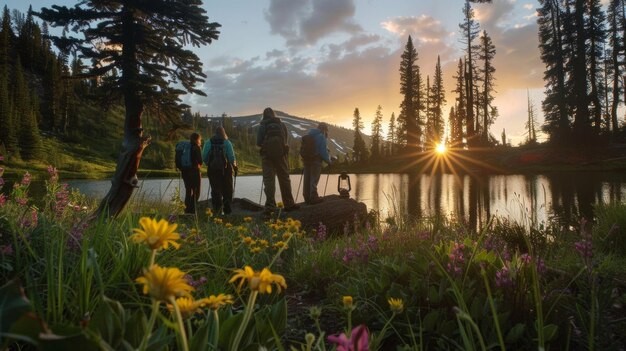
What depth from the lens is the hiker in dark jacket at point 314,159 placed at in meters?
10.9

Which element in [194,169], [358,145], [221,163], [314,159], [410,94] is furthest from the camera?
[358,145]

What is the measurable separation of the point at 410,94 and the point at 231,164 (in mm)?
51822

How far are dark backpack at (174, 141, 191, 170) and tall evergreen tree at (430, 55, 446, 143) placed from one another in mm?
61333

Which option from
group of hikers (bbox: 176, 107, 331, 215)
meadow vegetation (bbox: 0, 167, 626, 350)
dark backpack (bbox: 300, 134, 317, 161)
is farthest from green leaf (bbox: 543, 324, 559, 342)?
dark backpack (bbox: 300, 134, 317, 161)

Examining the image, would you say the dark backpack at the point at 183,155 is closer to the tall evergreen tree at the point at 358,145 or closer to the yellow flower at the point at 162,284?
the yellow flower at the point at 162,284

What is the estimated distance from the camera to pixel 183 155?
10.9 meters

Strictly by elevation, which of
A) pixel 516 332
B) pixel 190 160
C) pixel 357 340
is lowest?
pixel 516 332

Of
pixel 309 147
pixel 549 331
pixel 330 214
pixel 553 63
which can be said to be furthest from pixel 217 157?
pixel 553 63

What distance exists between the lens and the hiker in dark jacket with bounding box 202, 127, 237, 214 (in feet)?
34.9

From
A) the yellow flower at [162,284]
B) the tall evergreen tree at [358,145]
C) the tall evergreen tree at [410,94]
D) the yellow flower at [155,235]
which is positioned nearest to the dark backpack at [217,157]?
the yellow flower at [155,235]

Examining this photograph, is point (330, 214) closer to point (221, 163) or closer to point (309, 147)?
point (309, 147)

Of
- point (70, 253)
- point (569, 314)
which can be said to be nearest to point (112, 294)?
point (70, 253)

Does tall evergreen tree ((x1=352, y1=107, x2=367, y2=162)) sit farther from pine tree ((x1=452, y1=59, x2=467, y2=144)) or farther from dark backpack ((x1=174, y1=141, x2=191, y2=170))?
dark backpack ((x1=174, y1=141, x2=191, y2=170))

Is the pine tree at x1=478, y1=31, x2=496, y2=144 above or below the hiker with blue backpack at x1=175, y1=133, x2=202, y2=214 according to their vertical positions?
above
